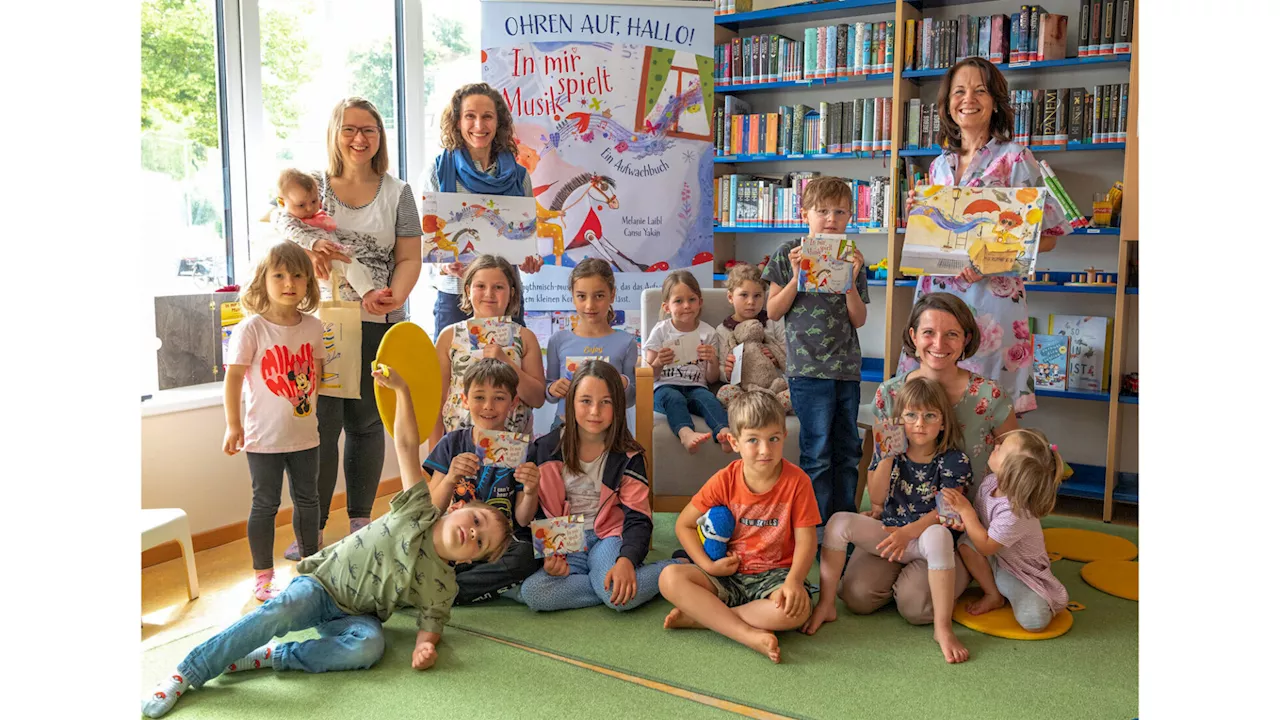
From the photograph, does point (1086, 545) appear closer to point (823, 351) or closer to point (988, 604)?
point (988, 604)

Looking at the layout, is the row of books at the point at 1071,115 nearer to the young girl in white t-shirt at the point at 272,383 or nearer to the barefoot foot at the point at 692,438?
the barefoot foot at the point at 692,438

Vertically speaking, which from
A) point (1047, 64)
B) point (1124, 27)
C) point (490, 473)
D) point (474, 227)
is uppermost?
point (1124, 27)

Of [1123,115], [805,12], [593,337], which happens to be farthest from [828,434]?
[805,12]

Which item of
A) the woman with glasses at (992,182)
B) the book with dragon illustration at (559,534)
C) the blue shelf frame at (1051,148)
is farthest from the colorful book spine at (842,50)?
the book with dragon illustration at (559,534)

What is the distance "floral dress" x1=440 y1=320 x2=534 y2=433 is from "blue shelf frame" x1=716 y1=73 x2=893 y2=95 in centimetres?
232

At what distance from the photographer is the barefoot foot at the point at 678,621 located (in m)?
2.62

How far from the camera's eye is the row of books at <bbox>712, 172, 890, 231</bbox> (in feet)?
15.0

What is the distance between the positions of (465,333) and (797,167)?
8.36 ft

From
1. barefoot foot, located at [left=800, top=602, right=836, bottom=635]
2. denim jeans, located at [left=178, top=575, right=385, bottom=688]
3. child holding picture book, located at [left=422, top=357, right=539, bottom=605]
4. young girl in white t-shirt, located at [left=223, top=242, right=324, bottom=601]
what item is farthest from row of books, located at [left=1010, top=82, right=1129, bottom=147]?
denim jeans, located at [left=178, top=575, right=385, bottom=688]

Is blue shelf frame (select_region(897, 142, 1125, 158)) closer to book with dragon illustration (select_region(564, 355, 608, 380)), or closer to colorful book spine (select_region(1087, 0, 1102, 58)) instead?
colorful book spine (select_region(1087, 0, 1102, 58))

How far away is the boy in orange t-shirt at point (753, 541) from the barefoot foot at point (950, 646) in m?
0.35

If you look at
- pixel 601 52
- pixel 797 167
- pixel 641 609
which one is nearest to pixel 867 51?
pixel 797 167

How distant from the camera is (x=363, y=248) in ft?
10.1

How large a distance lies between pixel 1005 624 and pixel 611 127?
247 centimetres
